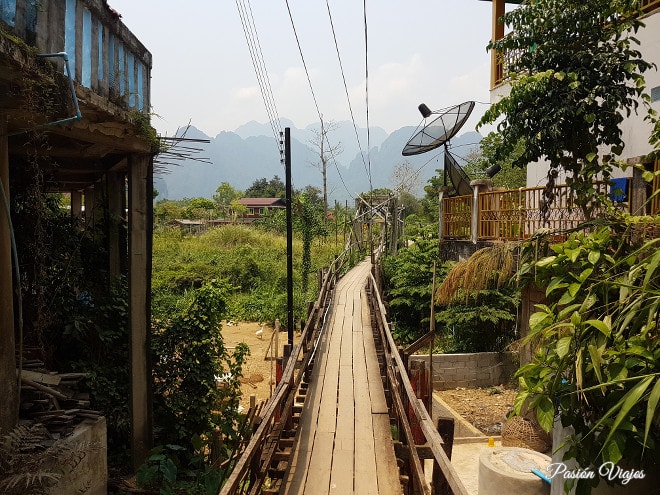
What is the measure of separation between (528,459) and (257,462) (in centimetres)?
346

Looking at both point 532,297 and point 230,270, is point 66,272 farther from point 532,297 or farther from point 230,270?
point 230,270

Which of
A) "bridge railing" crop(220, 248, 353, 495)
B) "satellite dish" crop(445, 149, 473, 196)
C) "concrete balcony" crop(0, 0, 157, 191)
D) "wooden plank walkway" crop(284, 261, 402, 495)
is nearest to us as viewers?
"bridge railing" crop(220, 248, 353, 495)

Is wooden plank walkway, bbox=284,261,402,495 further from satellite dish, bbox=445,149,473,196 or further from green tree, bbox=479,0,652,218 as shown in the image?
satellite dish, bbox=445,149,473,196

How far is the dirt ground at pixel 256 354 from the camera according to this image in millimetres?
10234

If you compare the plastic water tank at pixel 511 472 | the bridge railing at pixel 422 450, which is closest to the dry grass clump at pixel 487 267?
the bridge railing at pixel 422 450

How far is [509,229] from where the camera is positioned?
24.6 ft

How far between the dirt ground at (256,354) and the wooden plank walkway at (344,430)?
2174 mm

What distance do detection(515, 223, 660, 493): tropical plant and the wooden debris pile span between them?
359 centimetres

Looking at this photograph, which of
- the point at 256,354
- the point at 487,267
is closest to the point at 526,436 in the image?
the point at 487,267

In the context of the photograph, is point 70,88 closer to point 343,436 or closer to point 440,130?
point 343,436

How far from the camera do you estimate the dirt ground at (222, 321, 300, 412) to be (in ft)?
33.6

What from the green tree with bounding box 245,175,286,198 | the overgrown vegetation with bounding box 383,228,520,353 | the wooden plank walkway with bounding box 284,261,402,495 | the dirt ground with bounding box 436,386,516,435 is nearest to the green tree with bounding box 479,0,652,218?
the overgrown vegetation with bounding box 383,228,520,353

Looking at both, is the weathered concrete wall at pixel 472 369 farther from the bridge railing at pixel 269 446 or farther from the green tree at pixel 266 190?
the green tree at pixel 266 190

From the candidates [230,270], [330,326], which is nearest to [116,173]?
[330,326]
